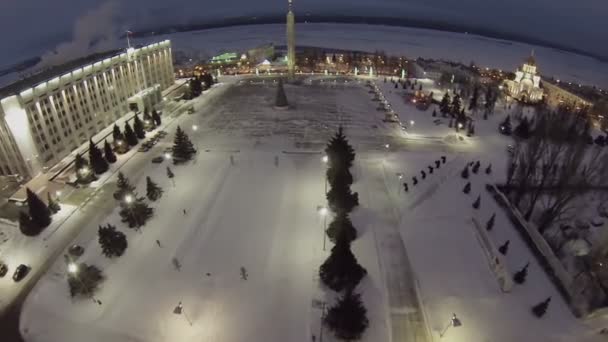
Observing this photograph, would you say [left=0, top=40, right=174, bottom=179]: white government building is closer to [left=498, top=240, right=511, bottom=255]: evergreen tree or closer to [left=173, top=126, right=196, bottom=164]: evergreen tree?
[left=173, top=126, right=196, bottom=164]: evergreen tree

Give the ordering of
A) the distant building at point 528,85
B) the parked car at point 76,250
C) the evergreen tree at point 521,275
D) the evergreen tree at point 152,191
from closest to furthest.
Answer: the evergreen tree at point 521,275 < the parked car at point 76,250 < the evergreen tree at point 152,191 < the distant building at point 528,85

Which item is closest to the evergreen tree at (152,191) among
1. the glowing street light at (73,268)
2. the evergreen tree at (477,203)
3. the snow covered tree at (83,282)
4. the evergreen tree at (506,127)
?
the snow covered tree at (83,282)

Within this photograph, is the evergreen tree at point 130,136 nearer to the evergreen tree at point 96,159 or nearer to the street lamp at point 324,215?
the evergreen tree at point 96,159

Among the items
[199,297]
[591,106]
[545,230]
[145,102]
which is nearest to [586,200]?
[545,230]

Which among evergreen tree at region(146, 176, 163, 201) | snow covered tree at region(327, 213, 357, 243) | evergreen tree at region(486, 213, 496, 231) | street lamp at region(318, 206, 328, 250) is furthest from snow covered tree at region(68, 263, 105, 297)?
evergreen tree at region(486, 213, 496, 231)

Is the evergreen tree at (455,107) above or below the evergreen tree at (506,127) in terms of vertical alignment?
above

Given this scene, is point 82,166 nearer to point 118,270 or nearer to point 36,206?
point 36,206
